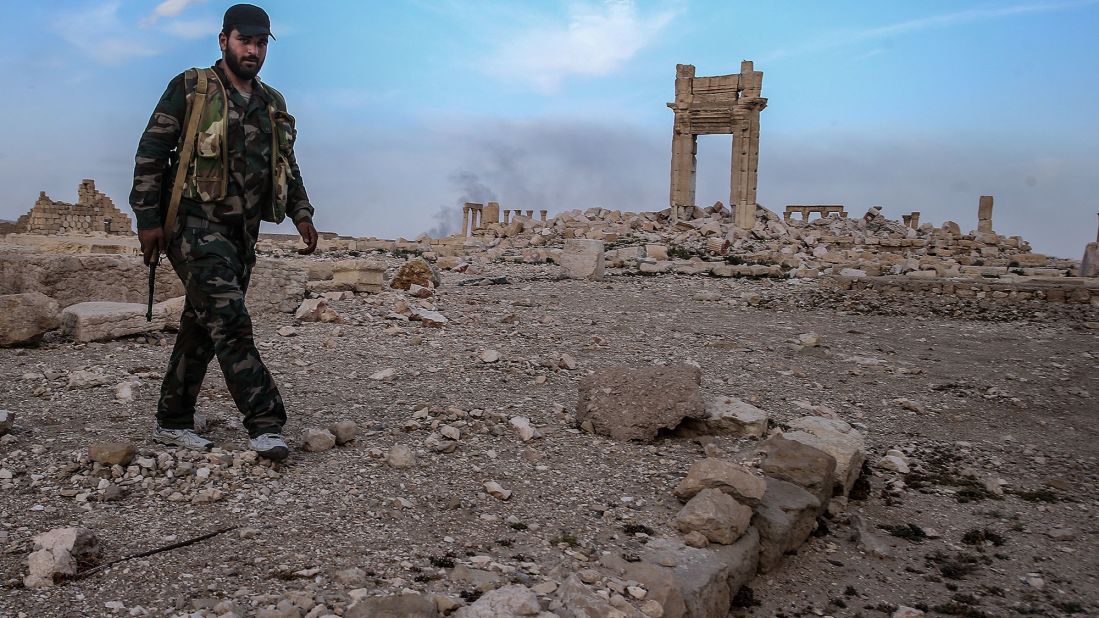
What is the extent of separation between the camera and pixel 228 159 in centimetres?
356

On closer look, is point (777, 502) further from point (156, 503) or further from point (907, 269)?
point (907, 269)

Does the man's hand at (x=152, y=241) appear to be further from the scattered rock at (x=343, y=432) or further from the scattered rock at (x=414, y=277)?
the scattered rock at (x=414, y=277)

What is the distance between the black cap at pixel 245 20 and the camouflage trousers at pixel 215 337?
3.01 ft

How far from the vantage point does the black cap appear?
139 inches

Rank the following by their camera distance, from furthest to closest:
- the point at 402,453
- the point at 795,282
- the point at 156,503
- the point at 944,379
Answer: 1. the point at 795,282
2. the point at 944,379
3. the point at 402,453
4. the point at 156,503

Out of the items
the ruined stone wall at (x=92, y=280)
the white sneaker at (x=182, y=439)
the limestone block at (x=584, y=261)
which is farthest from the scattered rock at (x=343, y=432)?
the limestone block at (x=584, y=261)

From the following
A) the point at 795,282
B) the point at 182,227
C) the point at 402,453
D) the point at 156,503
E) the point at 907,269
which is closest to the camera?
the point at 156,503

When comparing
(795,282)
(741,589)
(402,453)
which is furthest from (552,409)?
(795,282)

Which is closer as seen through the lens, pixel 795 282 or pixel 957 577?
pixel 957 577

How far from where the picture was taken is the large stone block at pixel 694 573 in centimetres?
273

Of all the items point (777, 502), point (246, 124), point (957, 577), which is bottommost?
point (957, 577)

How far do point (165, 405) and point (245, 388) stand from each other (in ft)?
1.35

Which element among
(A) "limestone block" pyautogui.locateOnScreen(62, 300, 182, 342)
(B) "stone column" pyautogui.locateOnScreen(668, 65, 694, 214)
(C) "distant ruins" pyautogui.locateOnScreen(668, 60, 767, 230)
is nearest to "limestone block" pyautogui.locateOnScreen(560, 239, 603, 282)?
(A) "limestone block" pyautogui.locateOnScreen(62, 300, 182, 342)

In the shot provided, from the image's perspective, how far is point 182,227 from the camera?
3510mm
